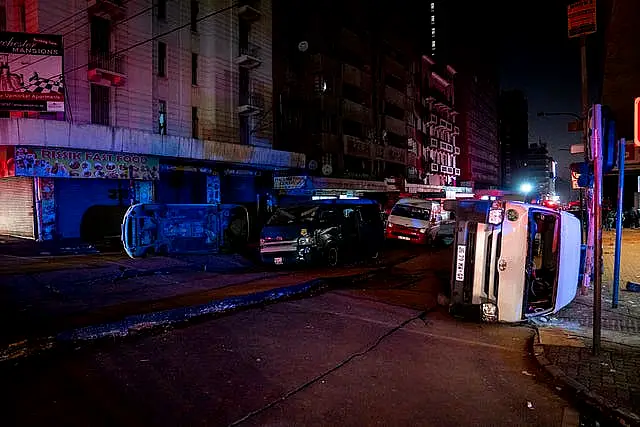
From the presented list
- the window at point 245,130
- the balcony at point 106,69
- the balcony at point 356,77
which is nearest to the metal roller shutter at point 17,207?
the balcony at point 106,69

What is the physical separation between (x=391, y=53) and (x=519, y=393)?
170 feet

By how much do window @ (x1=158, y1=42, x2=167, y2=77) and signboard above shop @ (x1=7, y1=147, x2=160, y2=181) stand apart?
502cm

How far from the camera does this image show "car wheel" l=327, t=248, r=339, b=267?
13.3 m

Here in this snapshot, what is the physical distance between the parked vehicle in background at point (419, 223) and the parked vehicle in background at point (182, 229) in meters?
7.49

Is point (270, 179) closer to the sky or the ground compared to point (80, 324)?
closer to the sky

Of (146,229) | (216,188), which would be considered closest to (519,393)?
(146,229)

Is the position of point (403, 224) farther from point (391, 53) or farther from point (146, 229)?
point (391, 53)

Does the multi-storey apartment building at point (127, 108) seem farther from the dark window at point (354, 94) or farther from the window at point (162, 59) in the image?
the dark window at point (354, 94)

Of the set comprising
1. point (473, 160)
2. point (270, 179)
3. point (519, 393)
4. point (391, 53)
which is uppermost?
point (391, 53)

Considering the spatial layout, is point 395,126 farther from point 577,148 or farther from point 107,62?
point 107,62

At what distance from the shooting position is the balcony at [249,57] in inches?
1095

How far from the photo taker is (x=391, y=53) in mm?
52156

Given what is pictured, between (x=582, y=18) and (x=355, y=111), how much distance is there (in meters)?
33.3

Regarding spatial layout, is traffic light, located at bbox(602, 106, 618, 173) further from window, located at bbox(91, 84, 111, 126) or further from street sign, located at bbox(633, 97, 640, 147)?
window, located at bbox(91, 84, 111, 126)
